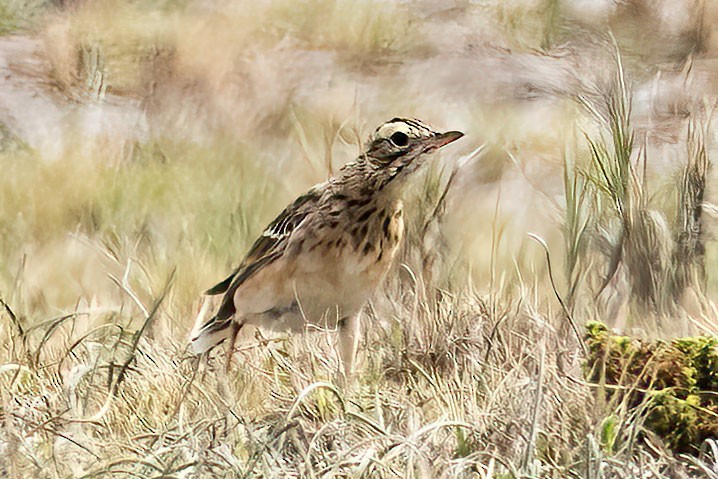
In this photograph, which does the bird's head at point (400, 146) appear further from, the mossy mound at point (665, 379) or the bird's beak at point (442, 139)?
the mossy mound at point (665, 379)

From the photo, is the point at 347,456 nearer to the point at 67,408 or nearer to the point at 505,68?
the point at 67,408

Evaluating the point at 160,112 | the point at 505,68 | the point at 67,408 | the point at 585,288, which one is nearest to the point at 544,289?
the point at 585,288

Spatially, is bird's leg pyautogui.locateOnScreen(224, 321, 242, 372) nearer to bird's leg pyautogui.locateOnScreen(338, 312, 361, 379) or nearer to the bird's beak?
bird's leg pyautogui.locateOnScreen(338, 312, 361, 379)

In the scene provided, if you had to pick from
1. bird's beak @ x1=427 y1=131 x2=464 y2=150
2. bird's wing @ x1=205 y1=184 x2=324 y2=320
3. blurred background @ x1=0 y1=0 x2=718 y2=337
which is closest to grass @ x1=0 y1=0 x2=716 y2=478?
blurred background @ x1=0 y1=0 x2=718 y2=337

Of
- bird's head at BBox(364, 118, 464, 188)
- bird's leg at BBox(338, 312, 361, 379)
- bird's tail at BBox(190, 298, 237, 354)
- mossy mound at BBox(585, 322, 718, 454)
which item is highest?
bird's head at BBox(364, 118, 464, 188)

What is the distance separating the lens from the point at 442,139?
2.94 metres

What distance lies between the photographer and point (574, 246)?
9.34 ft

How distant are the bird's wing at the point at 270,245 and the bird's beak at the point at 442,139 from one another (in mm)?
349

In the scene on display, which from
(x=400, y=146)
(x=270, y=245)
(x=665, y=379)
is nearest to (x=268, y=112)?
(x=270, y=245)

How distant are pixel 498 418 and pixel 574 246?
561 mm

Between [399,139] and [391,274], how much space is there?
0.56 meters

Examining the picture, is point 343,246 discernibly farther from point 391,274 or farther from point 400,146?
point 391,274

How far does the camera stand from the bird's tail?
3129mm

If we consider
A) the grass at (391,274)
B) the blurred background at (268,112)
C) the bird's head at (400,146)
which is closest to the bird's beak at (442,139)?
the bird's head at (400,146)
